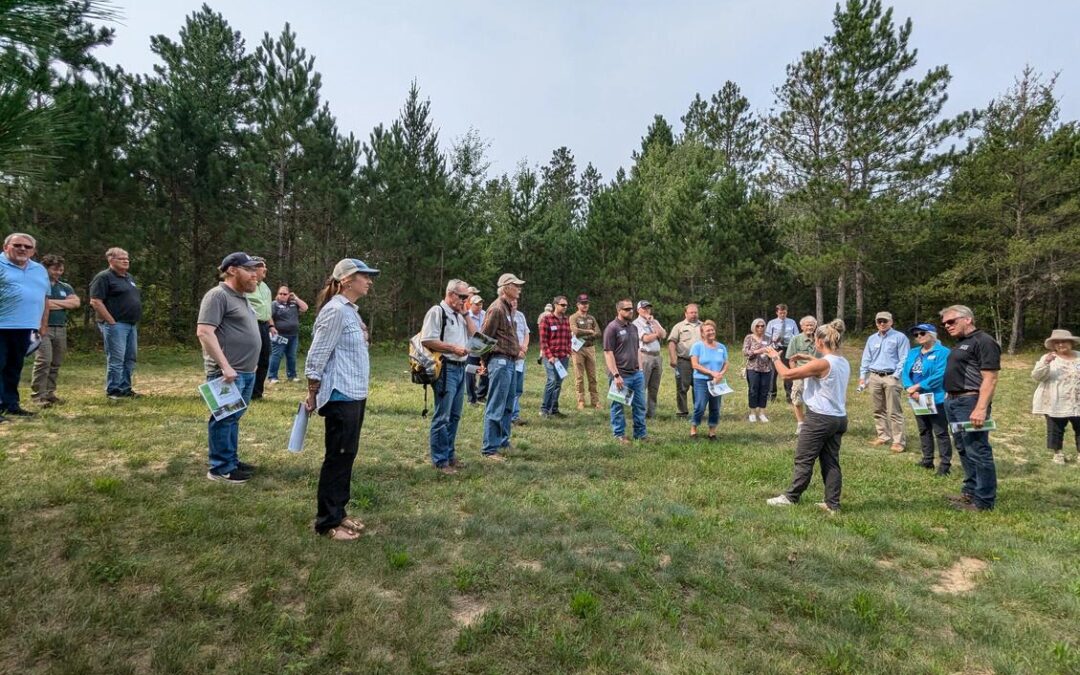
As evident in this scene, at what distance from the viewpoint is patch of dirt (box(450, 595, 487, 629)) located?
282 centimetres

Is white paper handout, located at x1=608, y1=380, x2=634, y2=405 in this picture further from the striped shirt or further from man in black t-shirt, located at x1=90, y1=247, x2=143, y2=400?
man in black t-shirt, located at x1=90, y1=247, x2=143, y2=400

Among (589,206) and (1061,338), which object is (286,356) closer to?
(1061,338)

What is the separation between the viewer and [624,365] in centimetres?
694

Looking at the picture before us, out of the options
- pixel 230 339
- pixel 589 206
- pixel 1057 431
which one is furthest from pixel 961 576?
pixel 589 206

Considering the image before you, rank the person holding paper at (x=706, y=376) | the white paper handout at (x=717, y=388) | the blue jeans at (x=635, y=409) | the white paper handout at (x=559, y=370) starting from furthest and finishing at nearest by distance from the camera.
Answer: the white paper handout at (x=559, y=370)
the person holding paper at (x=706, y=376)
the white paper handout at (x=717, y=388)
the blue jeans at (x=635, y=409)

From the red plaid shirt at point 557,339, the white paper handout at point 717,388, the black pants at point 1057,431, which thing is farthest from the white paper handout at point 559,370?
the black pants at point 1057,431

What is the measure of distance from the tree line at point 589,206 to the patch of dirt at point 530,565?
12.1m

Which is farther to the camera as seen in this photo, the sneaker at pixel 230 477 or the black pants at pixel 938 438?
the black pants at pixel 938 438

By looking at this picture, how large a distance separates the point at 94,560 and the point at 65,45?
266cm

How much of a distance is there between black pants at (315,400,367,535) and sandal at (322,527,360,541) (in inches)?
1.0

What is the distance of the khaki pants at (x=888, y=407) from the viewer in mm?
7289

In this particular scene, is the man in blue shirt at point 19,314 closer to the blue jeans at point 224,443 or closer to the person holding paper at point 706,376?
the blue jeans at point 224,443

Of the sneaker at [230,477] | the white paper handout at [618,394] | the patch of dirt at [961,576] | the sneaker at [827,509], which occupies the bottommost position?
the patch of dirt at [961,576]

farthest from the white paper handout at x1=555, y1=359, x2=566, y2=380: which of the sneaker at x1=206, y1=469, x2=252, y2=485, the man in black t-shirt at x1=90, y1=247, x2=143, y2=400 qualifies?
the man in black t-shirt at x1=90, y1=247, x2=143, y2=400
